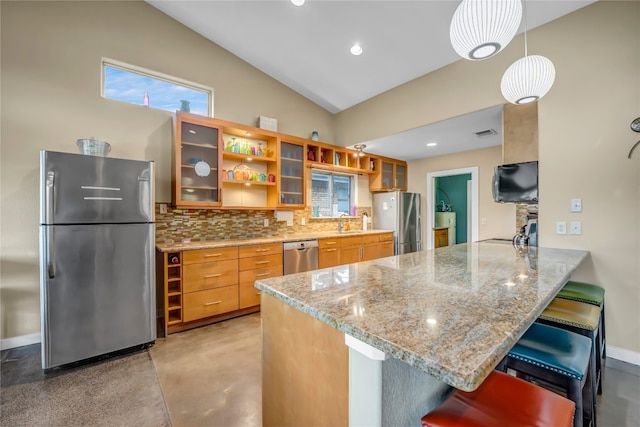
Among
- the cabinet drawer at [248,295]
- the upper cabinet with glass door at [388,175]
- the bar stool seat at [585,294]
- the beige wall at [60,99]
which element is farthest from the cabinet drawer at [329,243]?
the bar stool seat at [585,294]

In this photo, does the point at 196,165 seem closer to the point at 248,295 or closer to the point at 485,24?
the point at 248,295

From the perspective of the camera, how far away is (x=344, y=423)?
887mm

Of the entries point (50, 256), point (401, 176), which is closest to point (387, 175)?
point (401, 176)

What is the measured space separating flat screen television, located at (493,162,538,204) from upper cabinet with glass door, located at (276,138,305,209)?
2468 millimetres

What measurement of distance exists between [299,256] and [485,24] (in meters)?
3.04

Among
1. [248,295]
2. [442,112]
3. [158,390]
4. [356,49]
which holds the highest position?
[356,49]

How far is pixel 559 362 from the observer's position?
1.13 metres

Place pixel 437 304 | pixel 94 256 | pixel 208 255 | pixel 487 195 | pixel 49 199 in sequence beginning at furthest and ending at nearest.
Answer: pixel 487 195 → pixel 208 255 → pixel 94 256 → pixel 49 199 → pixel 437 304

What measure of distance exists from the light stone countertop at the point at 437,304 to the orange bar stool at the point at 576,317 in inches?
9.6

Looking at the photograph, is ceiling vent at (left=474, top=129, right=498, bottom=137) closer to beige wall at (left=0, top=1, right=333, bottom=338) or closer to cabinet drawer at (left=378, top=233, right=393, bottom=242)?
cabinet drawer at (left=378, top=233, right=393, bottom=242)

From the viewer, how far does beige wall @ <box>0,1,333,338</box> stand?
249cm

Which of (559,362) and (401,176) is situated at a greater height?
(401,176)

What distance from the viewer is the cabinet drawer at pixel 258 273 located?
10.5 ft

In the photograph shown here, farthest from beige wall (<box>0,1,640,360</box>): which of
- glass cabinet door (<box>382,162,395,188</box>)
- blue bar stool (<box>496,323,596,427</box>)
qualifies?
glass cabinet door (<box>382,162,395,188</box>)
